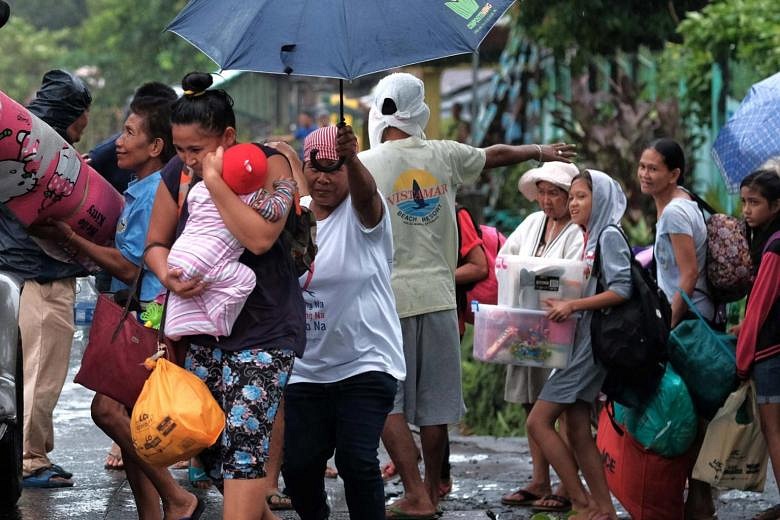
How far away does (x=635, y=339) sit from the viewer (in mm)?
6348

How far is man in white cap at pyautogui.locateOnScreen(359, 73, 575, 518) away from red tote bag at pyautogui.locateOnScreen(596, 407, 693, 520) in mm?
835

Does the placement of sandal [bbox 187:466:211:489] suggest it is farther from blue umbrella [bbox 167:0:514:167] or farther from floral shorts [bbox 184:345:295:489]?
blue umbrella [bbox 167:0:514:167]

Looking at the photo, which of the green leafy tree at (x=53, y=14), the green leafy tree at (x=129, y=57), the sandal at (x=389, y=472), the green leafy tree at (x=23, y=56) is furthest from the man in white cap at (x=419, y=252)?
the green leafy tree at (x=53, y=14)

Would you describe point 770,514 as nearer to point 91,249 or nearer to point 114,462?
point 114,462

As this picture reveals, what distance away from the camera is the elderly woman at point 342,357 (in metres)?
5.35

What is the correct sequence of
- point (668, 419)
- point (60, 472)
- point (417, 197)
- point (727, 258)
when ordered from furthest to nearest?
point (60, 472) < point (727, 258) < point (417, 197) < point (668, 419)

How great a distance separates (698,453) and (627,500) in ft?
1.34

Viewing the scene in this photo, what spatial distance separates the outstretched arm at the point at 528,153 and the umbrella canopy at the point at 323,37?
135 centimetres

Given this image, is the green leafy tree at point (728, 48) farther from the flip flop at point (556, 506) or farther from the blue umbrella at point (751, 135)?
the flip flop at point (556, 506)

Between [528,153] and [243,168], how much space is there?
201cm

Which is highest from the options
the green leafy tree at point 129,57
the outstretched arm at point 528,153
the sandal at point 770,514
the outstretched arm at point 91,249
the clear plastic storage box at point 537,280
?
the green leafy tree at point 129,57

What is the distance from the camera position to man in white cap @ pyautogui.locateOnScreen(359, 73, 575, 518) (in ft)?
21.7

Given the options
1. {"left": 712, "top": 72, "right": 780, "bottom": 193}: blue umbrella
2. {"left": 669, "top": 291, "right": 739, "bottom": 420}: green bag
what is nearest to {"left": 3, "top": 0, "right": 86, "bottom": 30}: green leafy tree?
{"left": 712, "top": 72, "right": 780, "bottom": 193}: blue umbrella

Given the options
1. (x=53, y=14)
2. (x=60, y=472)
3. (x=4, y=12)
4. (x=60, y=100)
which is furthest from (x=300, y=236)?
(x=53, y=14)
